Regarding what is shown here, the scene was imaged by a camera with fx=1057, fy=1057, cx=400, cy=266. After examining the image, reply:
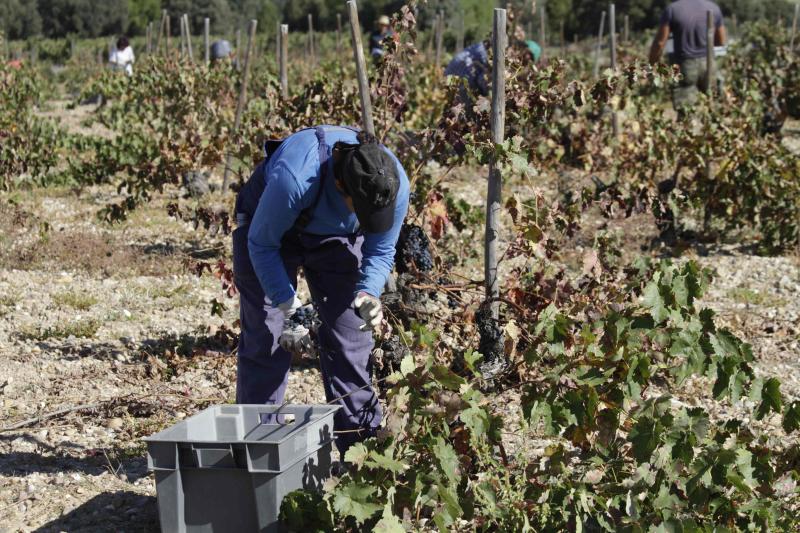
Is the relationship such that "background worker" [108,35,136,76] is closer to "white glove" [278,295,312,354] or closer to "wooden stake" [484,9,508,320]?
"wooden stake" [484,9,508,320]

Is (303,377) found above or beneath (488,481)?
beneath

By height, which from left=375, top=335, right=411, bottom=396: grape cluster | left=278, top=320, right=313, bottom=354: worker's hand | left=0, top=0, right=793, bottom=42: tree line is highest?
left=278, top=320, right=313, bottom=354: worker's hand

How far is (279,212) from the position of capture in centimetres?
329

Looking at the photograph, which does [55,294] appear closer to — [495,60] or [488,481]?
[495,60]

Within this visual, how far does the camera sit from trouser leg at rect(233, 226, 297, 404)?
3689 millimetres

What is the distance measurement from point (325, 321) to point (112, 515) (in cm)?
98

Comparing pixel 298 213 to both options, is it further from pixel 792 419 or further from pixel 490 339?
pixel 490 339

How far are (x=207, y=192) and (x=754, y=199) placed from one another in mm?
4576

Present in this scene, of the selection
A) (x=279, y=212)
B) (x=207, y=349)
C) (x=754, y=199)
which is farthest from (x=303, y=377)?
(x=754, y=199)

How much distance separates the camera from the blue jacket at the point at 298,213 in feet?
10.7

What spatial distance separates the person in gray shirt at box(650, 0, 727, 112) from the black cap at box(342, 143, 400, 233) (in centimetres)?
708

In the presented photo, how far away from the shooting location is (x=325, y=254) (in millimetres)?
3631

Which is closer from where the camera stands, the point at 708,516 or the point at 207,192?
the point at 708,516

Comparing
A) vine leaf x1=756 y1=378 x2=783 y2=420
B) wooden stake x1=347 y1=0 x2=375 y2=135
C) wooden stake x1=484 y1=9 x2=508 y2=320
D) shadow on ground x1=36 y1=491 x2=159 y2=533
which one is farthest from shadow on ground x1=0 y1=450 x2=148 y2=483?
vine leaf x1=756 y1=378 x2=783 y2=420
